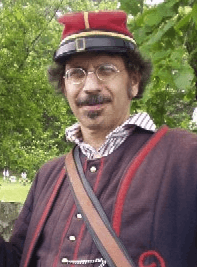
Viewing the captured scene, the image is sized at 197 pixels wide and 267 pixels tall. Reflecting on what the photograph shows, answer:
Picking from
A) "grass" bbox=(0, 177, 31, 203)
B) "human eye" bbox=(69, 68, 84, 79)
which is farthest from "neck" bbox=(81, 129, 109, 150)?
"grass" bbox=(0, 177, 31, 203)

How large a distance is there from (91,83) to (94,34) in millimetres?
240

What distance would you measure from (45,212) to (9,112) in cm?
1215

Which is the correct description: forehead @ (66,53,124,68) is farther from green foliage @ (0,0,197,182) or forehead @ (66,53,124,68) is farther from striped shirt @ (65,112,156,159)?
green foliage @ (0,0,197,182)

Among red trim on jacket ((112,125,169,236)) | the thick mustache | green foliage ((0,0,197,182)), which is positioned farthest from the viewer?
green foliage ((0,0,197,182))

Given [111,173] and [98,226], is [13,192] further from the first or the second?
[98,226]

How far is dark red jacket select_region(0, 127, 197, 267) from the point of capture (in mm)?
2193

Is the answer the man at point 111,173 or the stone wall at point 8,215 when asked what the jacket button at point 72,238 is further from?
the stone wall at point 8,215

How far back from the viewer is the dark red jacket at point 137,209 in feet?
7.20

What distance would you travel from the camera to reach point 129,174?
2365mm

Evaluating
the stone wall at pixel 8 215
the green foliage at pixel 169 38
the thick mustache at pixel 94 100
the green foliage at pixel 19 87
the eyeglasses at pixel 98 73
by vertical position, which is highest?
the green foliage at pixel 19 87

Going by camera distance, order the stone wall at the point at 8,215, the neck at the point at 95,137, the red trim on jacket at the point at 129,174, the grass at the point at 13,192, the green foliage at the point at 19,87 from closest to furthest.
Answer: the red trim on jacket at the point at 129,174 < the neck at the point at 95,137 < the stone wall at the point at 8,215 < the green foliage at the point at 19,87 < the grass at the point at 13,192

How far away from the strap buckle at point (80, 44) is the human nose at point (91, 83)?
0.36ft

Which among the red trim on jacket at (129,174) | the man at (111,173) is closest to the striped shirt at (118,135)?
the man at (111,173)

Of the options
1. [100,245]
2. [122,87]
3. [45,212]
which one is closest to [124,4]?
[122,87]
